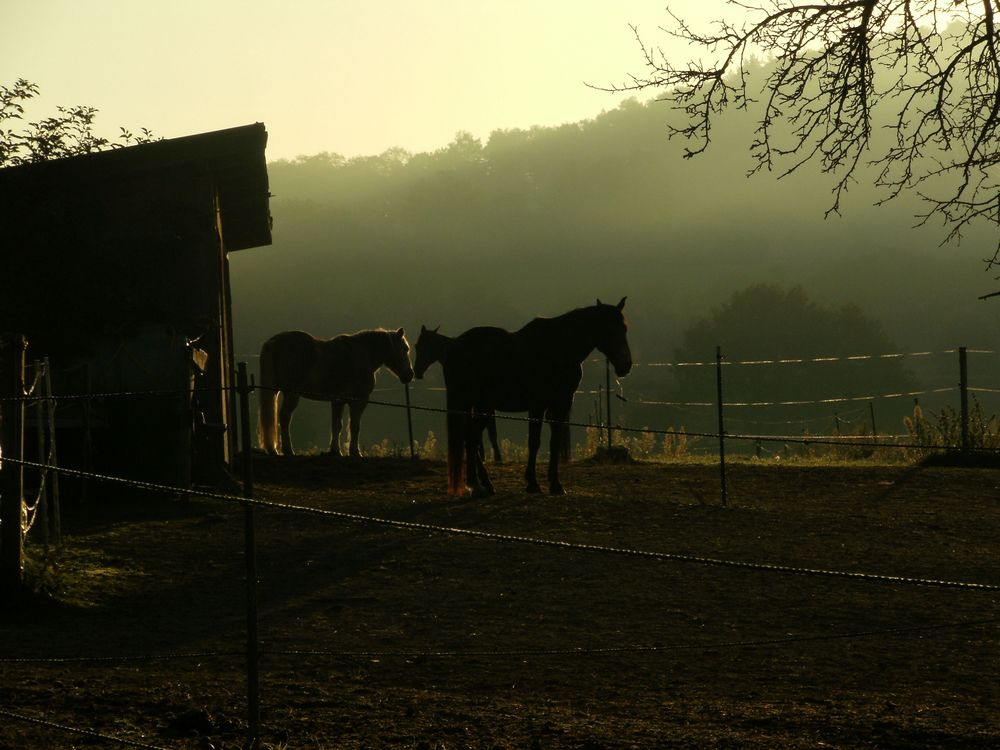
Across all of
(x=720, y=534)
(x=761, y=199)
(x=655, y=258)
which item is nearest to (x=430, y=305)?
(x=655, y=258)

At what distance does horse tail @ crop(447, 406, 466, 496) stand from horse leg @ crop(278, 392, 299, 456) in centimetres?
599

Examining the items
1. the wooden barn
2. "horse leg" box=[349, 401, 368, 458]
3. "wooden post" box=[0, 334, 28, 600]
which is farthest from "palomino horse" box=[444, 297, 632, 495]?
"wooden post" box=[0, 334, 28, 600]

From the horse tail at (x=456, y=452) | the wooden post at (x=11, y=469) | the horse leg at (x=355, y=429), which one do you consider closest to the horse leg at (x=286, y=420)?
the horse leg at (x=355, y=429)

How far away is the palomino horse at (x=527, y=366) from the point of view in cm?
1461

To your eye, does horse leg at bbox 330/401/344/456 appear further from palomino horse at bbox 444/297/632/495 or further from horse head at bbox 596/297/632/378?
horse head at bbox 596/297/632/378

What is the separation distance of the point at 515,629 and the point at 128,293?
360 inches

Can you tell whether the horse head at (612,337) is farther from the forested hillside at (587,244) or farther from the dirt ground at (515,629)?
the forested hillside at (587,244)

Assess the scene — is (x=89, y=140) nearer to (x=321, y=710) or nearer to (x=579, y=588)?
(x=579, y=588)

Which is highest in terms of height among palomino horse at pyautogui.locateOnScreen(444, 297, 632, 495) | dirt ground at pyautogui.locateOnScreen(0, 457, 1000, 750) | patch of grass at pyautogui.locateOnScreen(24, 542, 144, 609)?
palomino horse at pyautogui.locateOnScreen(444, 297, 632, 495)

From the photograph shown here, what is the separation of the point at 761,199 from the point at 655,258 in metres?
15.8

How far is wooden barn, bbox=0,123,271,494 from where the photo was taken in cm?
1361

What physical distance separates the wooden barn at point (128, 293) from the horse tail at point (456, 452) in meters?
2.65

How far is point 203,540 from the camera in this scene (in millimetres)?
11352

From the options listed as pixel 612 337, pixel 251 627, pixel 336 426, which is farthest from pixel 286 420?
pixel 251 627
